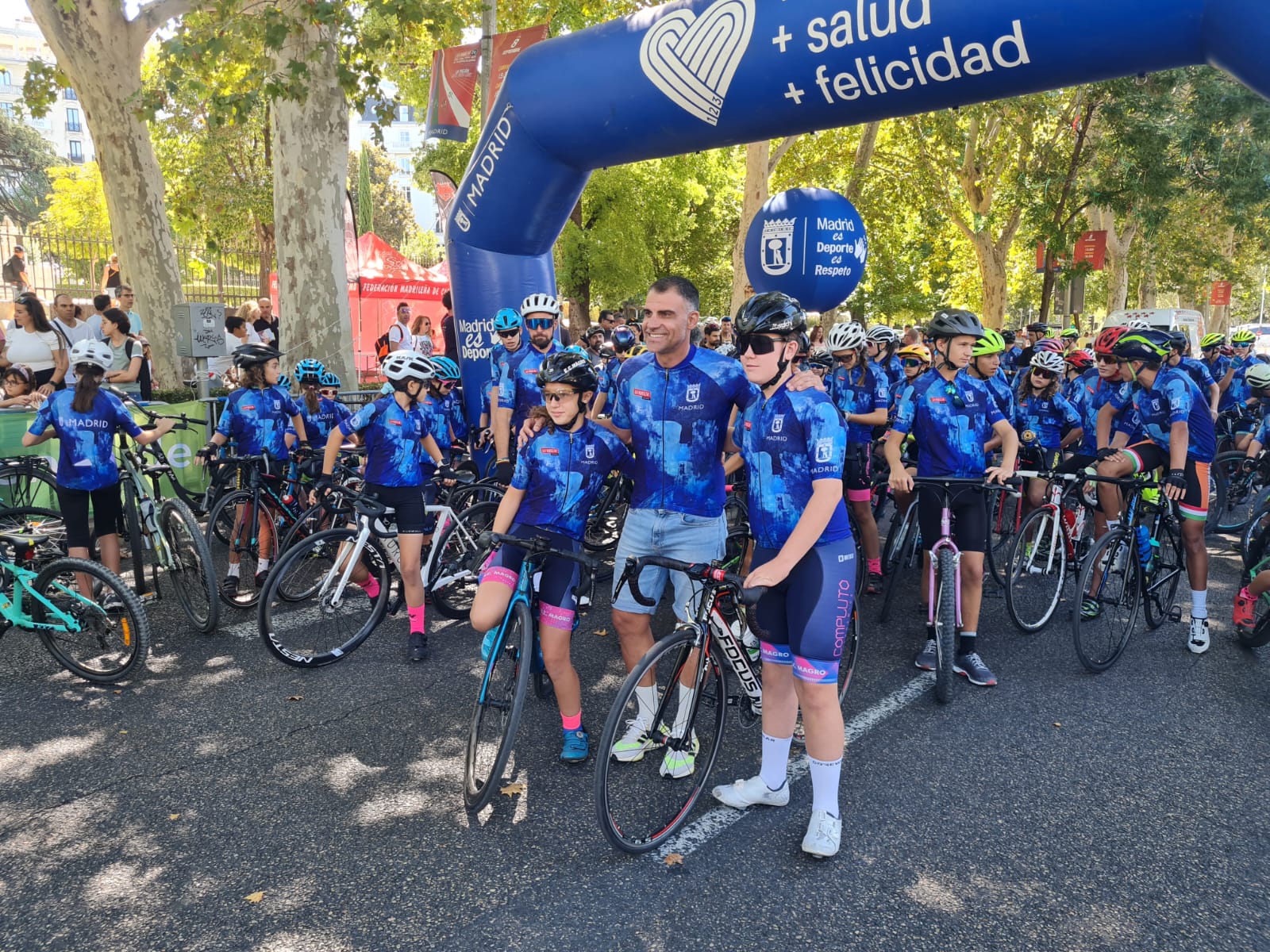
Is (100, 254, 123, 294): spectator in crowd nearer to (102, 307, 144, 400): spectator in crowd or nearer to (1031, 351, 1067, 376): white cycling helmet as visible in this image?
(102, 307, 144, 400): spectator in crowd

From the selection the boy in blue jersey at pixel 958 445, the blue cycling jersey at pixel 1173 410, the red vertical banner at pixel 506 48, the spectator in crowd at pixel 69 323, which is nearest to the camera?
the boy in blue jersey at pixel 958 445

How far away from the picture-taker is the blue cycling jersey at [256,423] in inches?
268

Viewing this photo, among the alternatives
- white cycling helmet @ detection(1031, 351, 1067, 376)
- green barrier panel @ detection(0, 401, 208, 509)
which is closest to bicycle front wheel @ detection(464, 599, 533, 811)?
green barrier panel @ detection(0, 401, 208, 509)

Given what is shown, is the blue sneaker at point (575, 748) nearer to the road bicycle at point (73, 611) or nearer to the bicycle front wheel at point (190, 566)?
the road bicycle at point (73, 611)

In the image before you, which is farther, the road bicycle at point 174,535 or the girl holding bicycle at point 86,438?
the road bicycle at point 174,535

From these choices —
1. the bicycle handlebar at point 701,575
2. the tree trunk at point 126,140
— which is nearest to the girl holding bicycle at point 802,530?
the bicycle handlebar at point 701,575

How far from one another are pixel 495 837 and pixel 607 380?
3676 mm

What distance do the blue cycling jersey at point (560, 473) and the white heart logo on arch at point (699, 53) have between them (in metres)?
3.87

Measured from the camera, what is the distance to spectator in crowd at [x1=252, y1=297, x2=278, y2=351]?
1493 centimetres

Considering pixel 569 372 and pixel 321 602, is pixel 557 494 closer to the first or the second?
pixel 569 372

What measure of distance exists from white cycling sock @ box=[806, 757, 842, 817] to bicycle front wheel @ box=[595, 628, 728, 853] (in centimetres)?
47

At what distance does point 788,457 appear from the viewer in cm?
358

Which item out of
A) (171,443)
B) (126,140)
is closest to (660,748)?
(171,443)

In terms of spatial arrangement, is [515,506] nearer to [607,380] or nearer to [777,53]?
[607,380]
